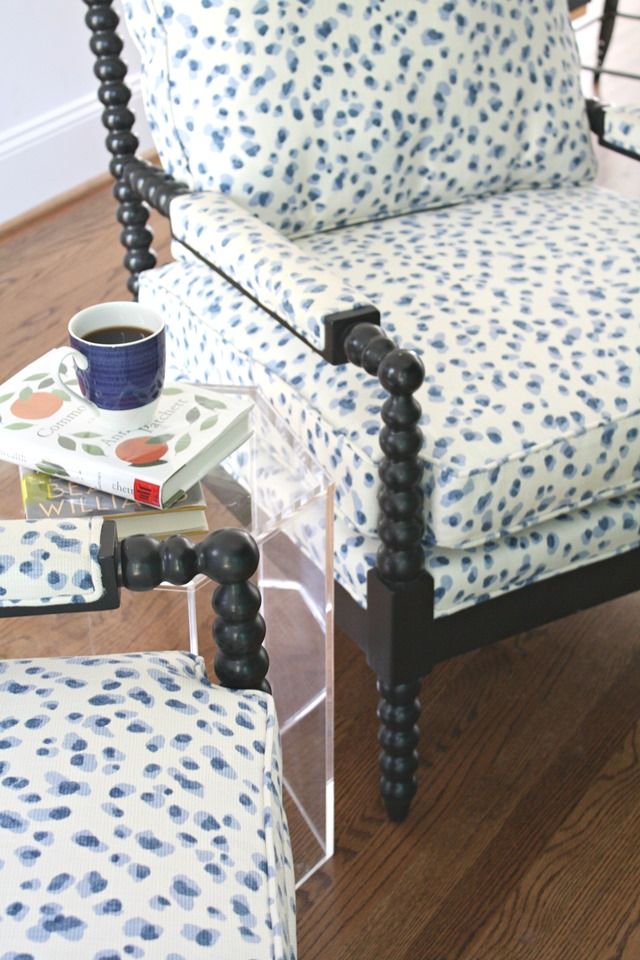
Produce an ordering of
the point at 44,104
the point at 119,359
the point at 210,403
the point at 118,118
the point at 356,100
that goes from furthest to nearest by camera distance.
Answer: the point at 44,104 → the point at 118,118 → the point at 356,100 → the point at 210,403 → the point at 119,359

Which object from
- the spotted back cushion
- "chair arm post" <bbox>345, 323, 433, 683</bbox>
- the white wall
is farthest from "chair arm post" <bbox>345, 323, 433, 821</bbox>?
the white wall

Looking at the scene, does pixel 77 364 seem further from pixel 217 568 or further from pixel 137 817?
pixel 137 817

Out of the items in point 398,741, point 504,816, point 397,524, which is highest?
point 397,524

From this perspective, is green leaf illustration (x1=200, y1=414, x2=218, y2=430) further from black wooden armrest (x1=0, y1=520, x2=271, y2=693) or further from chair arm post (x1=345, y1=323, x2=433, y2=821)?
black wooden armrest (x1=0, y1=520, x2=271, y2=693)

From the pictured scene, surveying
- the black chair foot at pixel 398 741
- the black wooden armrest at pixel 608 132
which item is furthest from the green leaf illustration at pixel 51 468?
the black wooden armrest at pixel 608 132

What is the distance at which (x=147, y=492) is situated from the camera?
3.58 ft

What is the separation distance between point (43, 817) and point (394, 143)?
1057mm

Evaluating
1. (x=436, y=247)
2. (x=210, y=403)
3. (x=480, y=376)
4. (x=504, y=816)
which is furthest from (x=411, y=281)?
(x=504, y=816)

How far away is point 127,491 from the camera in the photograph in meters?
1.10

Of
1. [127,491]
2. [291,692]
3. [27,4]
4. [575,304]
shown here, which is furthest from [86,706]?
[27,4]

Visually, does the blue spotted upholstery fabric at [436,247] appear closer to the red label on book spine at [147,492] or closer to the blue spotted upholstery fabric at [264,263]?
the blue spotted upholstery fabric at [264,263]

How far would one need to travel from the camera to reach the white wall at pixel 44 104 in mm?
2578

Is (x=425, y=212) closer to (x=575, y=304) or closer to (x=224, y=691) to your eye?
(x=575, y=304)

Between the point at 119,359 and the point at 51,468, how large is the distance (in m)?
0.13
